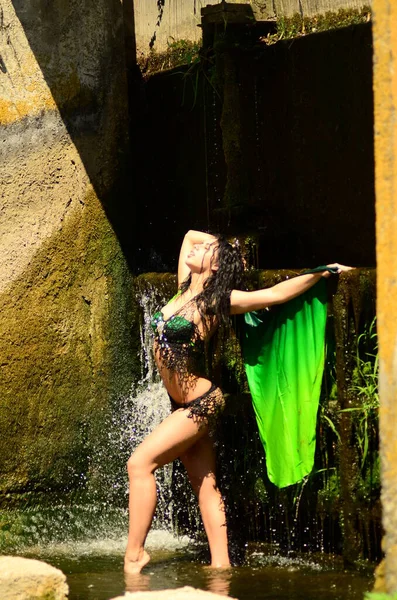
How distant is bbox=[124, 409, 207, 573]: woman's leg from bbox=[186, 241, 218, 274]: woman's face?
0.80 meters

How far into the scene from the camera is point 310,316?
607cm

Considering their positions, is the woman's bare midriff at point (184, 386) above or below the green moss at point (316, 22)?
below

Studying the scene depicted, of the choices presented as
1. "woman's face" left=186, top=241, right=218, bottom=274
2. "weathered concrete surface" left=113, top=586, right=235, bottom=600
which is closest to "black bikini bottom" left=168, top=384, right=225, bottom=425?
"woman's face" left=186, top=241, right=218, bottom=274

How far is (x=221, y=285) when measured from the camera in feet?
20.2

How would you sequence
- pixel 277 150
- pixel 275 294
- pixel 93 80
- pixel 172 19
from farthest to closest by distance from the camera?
pixel 172 19
pixel 277 150
pixel 93 80
pixel 275 294

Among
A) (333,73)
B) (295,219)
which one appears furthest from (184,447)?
(333,73)

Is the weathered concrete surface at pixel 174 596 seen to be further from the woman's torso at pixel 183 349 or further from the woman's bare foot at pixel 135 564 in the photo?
the woman's torso at pixel 183 349

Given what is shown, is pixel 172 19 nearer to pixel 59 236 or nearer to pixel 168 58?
pixel 168 58

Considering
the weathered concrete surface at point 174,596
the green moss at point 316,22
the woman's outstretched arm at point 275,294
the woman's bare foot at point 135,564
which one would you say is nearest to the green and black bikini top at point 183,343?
the woman's outstretched arm at point 275,294

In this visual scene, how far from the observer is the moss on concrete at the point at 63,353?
7215 mm

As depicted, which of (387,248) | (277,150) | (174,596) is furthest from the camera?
(277,150)

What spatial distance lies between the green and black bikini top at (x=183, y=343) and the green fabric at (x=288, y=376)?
0.34 metres

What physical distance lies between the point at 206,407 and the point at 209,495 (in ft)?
1.69

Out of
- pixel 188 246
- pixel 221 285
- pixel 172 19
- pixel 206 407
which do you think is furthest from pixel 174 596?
pixel 172 19
